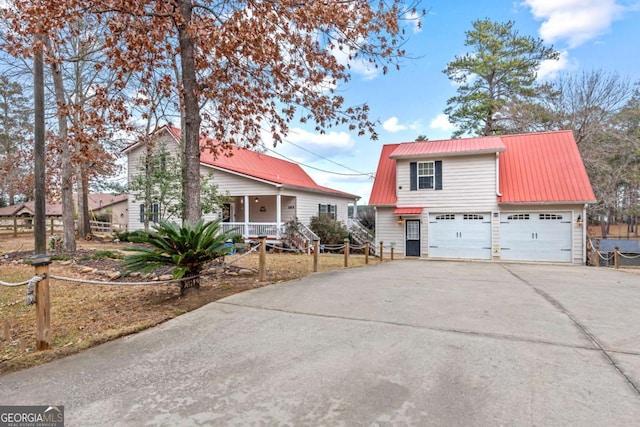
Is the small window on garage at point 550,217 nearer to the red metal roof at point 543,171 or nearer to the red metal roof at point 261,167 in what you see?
the red metal roof at point 543,171

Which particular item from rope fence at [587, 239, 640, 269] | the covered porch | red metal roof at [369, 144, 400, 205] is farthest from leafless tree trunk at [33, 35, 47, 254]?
rope fence at [587, 239, 640, 269]

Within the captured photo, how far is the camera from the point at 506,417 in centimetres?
238

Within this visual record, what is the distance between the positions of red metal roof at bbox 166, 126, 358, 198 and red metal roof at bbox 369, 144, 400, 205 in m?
3.83

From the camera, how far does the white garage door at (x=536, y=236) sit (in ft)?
46.6

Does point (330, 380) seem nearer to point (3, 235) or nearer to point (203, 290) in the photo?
point (203, 290)

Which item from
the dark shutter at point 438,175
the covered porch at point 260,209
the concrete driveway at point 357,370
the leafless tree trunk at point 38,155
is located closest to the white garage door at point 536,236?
the dark shutter at point 438,175

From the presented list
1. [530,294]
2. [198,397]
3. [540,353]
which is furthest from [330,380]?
[530,294]

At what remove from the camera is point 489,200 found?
1521 cm

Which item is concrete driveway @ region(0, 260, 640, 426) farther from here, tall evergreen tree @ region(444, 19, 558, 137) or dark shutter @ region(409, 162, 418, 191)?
tall evergreen tree @ region(444, 19, 558, 137)

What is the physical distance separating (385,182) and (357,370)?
599 inches

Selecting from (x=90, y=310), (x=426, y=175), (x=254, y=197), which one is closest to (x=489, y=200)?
(x=426, y=175)

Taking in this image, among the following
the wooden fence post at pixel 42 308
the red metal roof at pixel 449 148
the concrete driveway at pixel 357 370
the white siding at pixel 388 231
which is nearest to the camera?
the concrete driveway at pixel 357 370

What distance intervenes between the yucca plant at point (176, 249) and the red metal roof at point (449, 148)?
1235 centimetres

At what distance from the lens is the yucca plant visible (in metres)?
5.20
